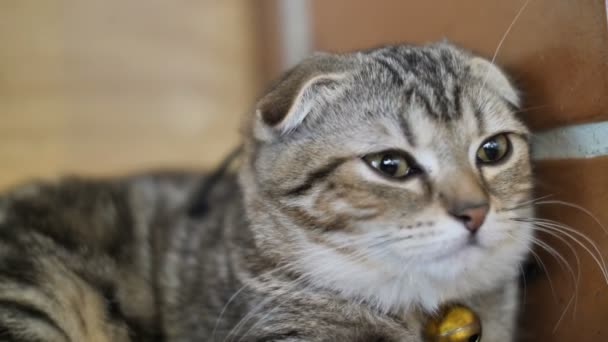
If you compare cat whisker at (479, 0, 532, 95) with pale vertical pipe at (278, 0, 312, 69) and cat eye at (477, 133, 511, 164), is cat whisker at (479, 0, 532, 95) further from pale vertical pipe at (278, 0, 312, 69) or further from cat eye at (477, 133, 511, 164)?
pale vertical pipe at (278, 0, 312, 69)

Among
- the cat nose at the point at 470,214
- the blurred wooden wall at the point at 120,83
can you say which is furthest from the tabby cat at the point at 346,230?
the blurred wooden wall at the point at 120,83

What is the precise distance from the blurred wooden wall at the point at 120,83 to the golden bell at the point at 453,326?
167cm

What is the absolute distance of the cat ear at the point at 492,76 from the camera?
4.37 feet

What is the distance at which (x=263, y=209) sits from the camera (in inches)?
53.2

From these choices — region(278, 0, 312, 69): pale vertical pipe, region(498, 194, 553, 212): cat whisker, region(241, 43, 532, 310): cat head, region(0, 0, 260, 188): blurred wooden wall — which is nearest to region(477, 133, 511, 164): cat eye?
region(241, 43, 532, 310): cat head

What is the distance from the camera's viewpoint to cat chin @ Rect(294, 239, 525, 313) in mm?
1215

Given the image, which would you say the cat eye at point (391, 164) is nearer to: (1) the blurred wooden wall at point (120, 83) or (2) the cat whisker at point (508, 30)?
(2) the cat whisker at point (508, 30)

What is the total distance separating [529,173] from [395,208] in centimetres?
37

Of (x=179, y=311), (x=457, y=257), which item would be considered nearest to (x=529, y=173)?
(x=457, y=257)

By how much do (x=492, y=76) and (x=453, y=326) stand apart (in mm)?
A: 552

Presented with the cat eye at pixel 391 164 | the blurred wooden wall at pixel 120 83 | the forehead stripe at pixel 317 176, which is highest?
the cat eye at pixel 391 164

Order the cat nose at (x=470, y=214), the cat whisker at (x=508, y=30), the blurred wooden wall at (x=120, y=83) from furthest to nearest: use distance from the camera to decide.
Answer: the blurred wooden wall at (x=120, y=83) → the cat whisker at (x=508, y=30) → the cat nose at (x=470, y=214)

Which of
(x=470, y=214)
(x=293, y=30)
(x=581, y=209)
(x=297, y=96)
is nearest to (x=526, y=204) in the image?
(x=581, y=209)

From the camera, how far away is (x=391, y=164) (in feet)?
3.92
